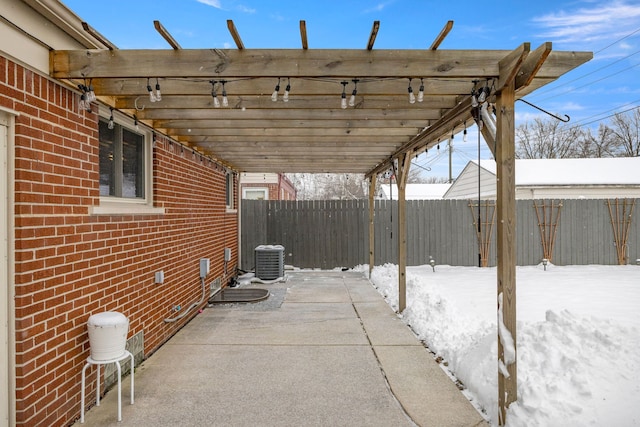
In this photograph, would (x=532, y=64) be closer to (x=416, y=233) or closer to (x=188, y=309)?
(x=188, y=309)

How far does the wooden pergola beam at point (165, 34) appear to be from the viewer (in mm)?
2245

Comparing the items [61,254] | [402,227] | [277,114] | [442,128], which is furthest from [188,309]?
[442,128]

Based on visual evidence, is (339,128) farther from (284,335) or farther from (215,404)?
(215,404)

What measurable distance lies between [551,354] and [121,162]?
14.0 feet

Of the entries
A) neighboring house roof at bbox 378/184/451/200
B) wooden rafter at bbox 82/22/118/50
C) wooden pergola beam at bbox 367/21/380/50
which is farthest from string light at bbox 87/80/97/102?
neighboring house roof at bbox 378/184/451/200

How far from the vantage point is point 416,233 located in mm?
10125

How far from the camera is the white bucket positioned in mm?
2682

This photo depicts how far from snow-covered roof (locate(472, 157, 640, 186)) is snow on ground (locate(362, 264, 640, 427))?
703cm

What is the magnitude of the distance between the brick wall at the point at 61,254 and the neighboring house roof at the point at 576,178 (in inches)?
471

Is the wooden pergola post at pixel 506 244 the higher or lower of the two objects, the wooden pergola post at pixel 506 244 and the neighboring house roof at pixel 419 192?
the lower

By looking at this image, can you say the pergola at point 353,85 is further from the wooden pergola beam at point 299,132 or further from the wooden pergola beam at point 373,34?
the wooden pergola beam at point 299,132

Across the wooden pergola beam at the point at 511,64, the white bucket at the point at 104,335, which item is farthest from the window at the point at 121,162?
the wooden pergola beam at the point at 511,64

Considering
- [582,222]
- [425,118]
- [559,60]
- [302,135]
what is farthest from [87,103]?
[582,222]

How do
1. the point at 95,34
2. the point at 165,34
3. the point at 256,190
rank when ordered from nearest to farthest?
the point at 165,34, the point at 95,34, the point at 256,190
